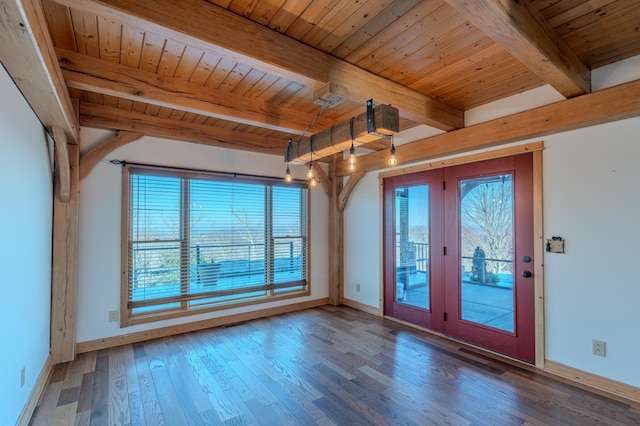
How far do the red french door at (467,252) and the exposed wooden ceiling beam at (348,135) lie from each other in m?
1.54

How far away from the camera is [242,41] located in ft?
6.41

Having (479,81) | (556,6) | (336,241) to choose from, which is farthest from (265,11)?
(336,241)

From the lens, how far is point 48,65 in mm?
1860

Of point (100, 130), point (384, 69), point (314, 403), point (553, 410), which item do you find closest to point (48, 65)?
point (100, 130)

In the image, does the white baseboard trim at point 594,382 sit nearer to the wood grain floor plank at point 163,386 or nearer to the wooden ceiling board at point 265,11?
the wood grain floor plank at point 163,386

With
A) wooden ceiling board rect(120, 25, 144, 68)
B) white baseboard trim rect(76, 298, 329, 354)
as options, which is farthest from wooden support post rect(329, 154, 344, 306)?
wooden ceiling board rect(120, 25, 144, 68)

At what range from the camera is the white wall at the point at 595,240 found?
8.29 ft

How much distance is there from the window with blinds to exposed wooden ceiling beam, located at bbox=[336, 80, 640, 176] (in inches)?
85.4

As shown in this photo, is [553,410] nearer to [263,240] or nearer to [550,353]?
[550,353]

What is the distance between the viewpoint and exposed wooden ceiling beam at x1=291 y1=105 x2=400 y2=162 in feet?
8.23

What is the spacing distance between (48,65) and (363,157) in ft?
12.2

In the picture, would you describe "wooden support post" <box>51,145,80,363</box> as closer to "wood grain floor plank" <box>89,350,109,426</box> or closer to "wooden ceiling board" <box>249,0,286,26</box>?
"wood grain floor plank" <box>89,350,109,426</box>

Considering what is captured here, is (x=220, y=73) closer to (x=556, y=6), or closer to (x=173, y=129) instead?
(x=173, y=129)

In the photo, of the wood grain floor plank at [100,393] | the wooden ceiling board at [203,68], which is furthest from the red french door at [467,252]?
the wood grain floor plank at [100,393]
